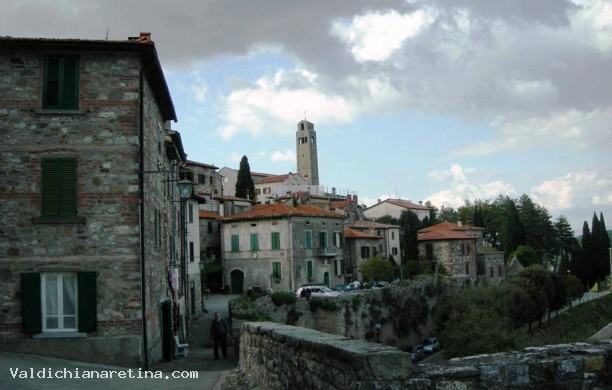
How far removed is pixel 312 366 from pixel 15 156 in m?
11.9

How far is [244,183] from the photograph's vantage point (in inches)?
3273

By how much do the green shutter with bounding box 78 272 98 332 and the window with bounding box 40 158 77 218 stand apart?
1.75 m

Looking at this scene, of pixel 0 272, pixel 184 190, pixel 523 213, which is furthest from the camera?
pixel 523 213

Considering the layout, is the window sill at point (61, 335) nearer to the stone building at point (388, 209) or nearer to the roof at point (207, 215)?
the roof at point (207, 215)

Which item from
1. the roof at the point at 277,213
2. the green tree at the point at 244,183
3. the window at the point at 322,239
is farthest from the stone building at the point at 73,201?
the green tree at the point at 244,183

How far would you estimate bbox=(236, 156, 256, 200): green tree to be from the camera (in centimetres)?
8250

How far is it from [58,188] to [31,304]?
10.0 ft

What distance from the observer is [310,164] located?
142250 mm

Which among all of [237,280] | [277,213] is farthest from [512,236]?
[237,280]

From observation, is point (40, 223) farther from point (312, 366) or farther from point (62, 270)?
point (312, 366)

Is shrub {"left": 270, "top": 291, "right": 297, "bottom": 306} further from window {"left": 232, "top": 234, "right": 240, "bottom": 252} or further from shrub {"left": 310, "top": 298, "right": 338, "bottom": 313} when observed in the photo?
window {"left": 232, "top": 234, "right": 240, "bottom": 252}

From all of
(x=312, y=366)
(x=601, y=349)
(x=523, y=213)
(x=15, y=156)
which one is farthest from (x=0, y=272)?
(x=523, y=213)

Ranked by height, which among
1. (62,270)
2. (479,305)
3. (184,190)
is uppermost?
(184,190)

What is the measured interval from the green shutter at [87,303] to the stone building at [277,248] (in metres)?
35.5
